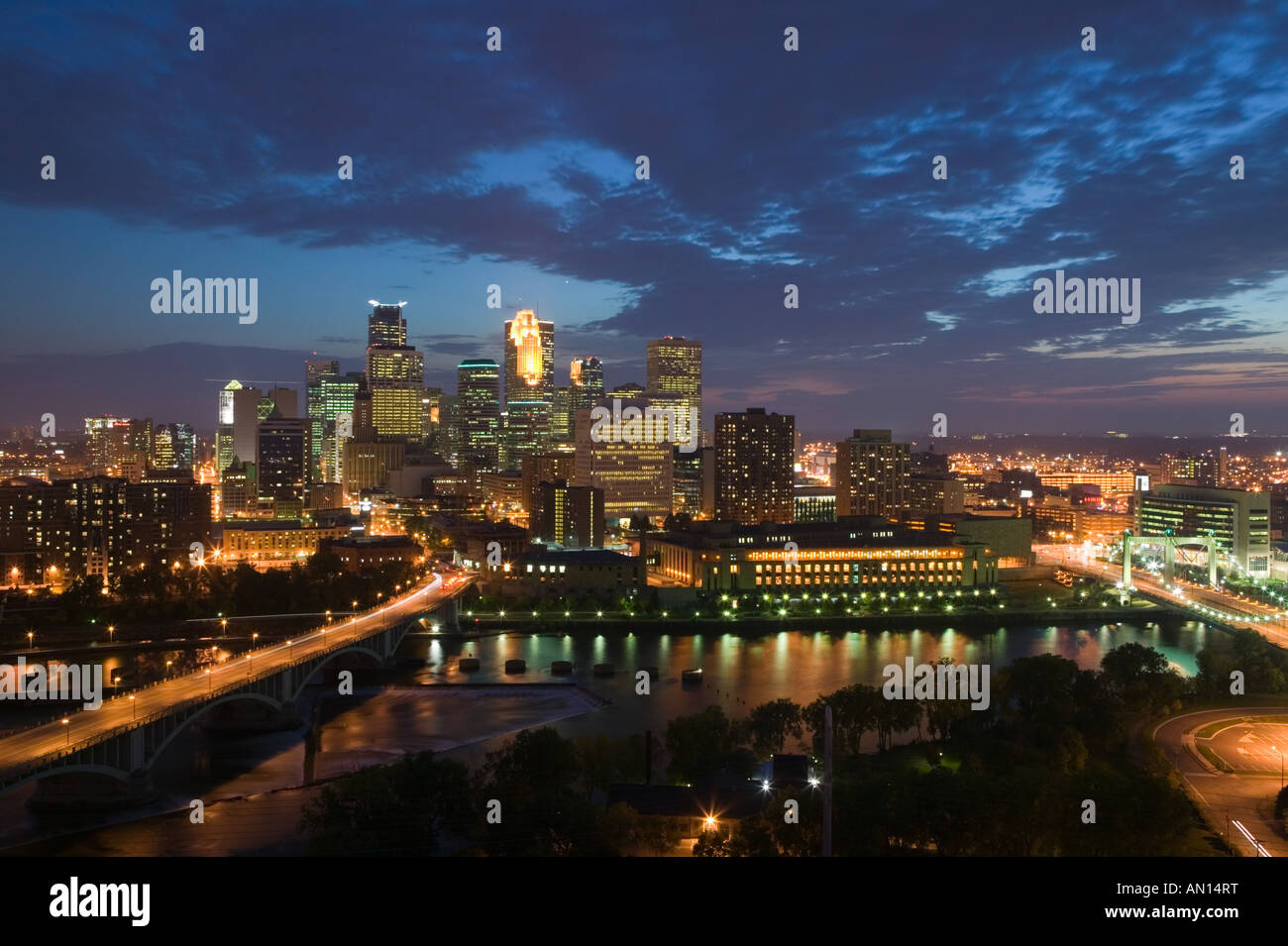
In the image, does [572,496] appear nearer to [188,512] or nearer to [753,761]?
[188,512]

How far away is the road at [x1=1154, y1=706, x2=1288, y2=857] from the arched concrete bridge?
699 centimetres

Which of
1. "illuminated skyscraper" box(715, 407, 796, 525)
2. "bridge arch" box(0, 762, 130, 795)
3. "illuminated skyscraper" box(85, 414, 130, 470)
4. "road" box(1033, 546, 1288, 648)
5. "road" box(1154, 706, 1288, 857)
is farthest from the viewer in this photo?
"illuminated skyscraper" box(85, 414, 130, 470)

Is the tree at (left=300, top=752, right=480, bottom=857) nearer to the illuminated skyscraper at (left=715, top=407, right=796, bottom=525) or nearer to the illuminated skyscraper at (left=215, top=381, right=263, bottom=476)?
the illuminated skyscraper at (left=715, top=407, right=796, bottom=525)

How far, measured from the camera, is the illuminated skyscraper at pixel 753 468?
31812 millimetres

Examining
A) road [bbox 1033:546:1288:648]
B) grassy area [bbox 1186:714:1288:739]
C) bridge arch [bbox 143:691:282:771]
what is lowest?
road [bbox 1033:546:1288:648]

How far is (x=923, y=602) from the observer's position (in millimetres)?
18688

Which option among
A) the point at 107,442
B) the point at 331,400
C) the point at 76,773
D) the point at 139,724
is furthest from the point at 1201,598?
the point at 331,400

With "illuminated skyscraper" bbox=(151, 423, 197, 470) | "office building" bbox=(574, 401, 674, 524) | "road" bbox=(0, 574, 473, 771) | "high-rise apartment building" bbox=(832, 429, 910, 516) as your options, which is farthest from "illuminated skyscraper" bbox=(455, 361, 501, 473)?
"road" bbox=(0, 574, 473, 771)

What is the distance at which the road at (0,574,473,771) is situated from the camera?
7141 mm

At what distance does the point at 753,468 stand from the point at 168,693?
24.3 meters

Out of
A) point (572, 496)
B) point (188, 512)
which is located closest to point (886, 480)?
point (572, 496)

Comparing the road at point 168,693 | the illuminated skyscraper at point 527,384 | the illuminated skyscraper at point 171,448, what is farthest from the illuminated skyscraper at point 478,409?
the road at point 168,693
